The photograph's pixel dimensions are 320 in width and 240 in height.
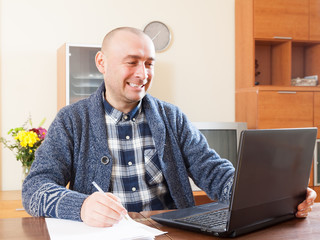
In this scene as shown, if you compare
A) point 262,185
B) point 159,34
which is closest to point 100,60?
point 262,185

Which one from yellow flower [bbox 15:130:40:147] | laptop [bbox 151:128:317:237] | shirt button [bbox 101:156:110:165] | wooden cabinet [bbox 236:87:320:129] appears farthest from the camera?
wooden cabinet [bbox 236:87:320:129]

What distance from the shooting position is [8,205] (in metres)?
2.76

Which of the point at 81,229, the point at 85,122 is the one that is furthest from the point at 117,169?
the point at 81,229

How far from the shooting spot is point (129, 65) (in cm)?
164

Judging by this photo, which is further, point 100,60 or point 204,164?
point 100,60

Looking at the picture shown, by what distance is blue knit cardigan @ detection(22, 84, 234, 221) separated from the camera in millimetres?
1378

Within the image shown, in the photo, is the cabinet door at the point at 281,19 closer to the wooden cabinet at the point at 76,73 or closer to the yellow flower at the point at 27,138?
the wooden cabinet at the point at 76,73

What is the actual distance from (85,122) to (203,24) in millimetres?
2369

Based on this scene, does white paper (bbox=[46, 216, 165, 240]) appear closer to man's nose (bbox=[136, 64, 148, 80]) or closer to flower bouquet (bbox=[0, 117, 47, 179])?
man's nose (bbox=[136, 64, 148, 80])

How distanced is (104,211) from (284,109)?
8.87ft

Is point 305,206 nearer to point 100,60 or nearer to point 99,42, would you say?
point 100,60

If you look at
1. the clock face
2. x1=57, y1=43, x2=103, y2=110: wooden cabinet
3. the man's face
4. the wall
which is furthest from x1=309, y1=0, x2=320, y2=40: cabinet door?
the man's face

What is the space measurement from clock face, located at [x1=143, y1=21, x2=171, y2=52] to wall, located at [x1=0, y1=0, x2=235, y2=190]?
0.16 feet

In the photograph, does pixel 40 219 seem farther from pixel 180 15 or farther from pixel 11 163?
pixel 180 15
